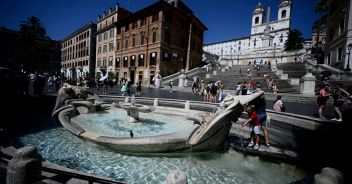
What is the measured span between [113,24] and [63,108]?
130 ft

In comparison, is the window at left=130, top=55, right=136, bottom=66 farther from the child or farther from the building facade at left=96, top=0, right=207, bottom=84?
the child

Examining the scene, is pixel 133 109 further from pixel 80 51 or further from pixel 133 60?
pixel 80 51

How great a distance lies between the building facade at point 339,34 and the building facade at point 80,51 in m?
53.4

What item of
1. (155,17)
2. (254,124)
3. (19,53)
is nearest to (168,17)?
(155,17)

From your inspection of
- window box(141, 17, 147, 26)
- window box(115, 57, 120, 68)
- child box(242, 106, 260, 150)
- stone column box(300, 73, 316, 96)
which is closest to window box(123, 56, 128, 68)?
window box(115, 57, 120, 68)

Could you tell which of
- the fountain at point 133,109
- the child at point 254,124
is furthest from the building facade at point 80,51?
the child at point 254,124

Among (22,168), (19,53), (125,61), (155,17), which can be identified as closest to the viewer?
(22,168)

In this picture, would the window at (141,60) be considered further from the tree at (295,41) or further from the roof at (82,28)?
the tree at (295,41)

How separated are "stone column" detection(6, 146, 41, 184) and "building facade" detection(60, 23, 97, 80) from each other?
166ft

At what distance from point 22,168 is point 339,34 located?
38.2 m

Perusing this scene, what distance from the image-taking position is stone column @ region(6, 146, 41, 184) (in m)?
2.27

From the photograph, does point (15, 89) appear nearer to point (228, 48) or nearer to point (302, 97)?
point (302, 97)

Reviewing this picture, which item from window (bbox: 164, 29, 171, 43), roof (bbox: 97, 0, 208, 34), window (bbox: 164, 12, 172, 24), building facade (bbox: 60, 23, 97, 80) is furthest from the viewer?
building facade (bbox: 60, 23, 97, 80)

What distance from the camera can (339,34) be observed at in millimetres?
27000
